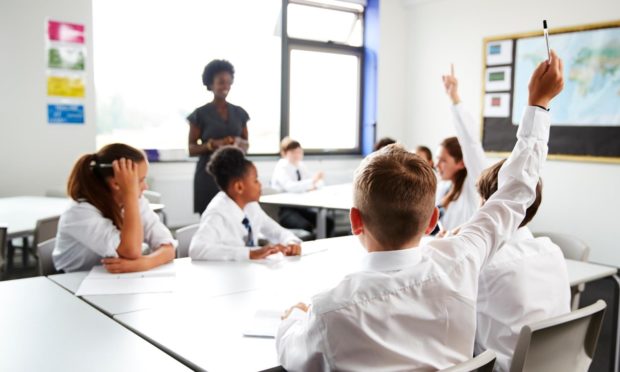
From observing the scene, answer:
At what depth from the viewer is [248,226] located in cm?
278

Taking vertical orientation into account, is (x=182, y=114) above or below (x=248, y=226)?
above

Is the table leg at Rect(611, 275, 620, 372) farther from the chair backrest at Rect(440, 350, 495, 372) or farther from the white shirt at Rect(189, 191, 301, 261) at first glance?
the chair backrest at Rect(440, 350, 495, 372)

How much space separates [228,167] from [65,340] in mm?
1464

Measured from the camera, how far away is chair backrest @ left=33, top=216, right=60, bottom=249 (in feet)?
9.78

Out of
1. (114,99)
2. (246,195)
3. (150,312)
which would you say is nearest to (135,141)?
(114,99)

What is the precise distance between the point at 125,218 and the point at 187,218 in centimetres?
386

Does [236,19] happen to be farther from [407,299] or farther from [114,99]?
[407,299]

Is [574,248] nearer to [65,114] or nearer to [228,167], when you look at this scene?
[228,167]

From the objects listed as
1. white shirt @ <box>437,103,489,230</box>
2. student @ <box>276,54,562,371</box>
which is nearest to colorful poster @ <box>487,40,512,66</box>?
white shirt @ <box>437,103,489,230</box>

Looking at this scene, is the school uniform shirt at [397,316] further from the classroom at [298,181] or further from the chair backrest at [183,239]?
the chair backrest at [183,239]

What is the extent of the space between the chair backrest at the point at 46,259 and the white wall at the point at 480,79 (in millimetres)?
5077

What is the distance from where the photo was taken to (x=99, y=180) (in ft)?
7.59

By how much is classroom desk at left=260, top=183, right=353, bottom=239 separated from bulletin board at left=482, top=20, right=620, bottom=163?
2.45 metres

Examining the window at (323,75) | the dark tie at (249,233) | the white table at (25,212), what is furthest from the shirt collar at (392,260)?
the window at (323,75)
